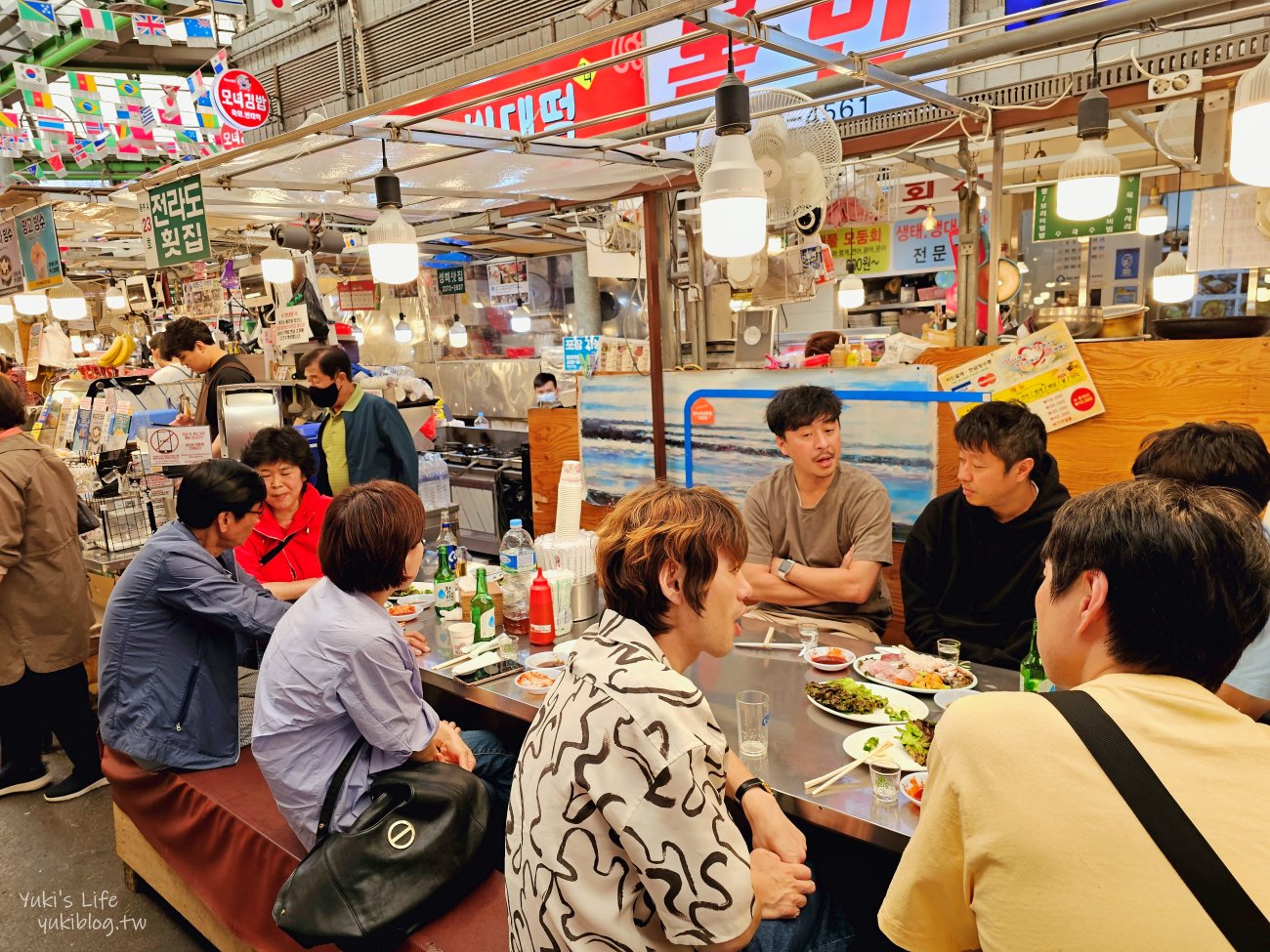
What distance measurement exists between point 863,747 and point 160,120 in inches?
313

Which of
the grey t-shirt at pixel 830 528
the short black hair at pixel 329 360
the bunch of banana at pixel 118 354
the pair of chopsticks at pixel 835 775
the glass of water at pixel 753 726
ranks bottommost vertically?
the pair of chopsticks at pixel 835 775

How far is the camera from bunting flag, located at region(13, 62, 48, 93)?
21.6 ft

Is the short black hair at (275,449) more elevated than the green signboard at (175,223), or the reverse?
the green signboard at (175,223)

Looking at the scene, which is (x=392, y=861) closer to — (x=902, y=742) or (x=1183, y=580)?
(x=902, y=742)

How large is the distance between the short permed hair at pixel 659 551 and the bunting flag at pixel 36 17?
296 inches

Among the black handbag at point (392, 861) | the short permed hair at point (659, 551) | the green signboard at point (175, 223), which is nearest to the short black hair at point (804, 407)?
the short permed hair at point (659, 551)

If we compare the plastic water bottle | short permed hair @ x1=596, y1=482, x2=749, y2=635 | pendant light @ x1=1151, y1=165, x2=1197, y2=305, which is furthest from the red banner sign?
short permed hair @ x1=596, y1=482, x2=749, y2=635

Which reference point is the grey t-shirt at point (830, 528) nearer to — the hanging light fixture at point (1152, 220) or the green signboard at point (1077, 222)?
the green signboard at point (1077, 222)

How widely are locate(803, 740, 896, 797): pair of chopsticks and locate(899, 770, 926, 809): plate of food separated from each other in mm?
107

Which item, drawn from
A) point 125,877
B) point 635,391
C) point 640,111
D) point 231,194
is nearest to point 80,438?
point 231,194

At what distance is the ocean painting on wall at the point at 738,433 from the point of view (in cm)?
409

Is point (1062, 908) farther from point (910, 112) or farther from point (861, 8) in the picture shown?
point (861, 8)

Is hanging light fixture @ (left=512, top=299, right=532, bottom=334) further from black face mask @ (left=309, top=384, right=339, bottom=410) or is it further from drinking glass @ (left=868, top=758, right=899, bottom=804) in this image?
drinking glass @ (left=868, top=758, right=899, bottom=804)

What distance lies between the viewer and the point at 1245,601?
119 centimetres
